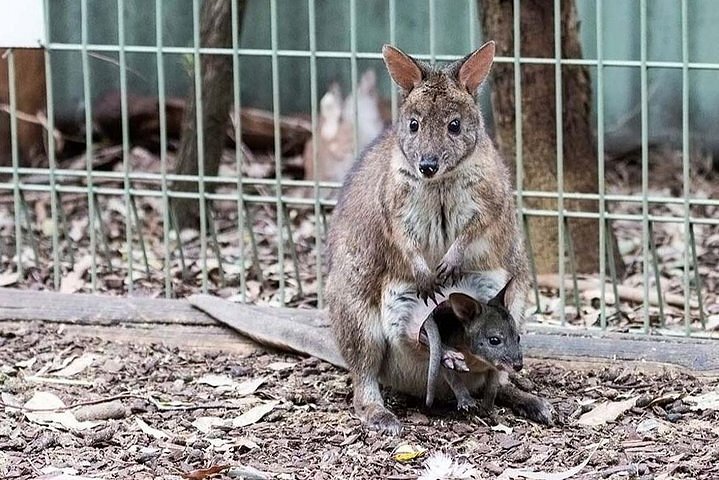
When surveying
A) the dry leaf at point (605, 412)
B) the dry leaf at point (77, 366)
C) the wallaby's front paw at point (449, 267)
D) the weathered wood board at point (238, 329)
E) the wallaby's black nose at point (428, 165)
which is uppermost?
the wallaby's black nose at point (428, 165)

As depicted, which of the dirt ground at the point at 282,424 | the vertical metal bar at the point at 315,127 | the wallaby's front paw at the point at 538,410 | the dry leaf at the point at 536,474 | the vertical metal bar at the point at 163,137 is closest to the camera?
the dry leaf at the point at 536,474

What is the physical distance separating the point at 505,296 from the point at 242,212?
4.94ft

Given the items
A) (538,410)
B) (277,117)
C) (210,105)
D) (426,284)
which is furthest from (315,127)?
(538,410)

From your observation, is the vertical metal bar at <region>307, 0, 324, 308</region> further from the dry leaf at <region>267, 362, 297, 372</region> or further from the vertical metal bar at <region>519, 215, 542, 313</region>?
the vertical metal bar at <region>519, 215, 542, 313</region>

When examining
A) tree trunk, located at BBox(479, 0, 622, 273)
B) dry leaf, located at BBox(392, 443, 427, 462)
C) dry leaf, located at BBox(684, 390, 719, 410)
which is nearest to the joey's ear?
dry leaf, located at BBox(392, 443, 427, 462)

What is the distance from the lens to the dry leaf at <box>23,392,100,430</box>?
4.91 meters

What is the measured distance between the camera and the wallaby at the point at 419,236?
476 cm

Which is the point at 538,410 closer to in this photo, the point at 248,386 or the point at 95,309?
the point at 248,386

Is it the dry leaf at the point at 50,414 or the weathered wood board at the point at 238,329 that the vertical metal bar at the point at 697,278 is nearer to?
the weathered wood board at the point at 238,329

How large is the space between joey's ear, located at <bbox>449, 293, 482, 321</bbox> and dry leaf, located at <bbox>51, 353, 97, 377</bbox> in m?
1.63

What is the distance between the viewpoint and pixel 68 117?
9016 mm

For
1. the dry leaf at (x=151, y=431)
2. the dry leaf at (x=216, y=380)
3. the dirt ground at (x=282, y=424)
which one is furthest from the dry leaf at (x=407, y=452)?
the dry leaf at (x=216, y=380)

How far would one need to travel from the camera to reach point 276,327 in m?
5.73

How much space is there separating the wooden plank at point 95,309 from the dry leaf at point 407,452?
1519mm
